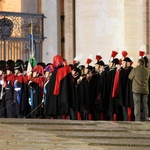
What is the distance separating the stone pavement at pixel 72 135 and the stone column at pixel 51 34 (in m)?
11.3

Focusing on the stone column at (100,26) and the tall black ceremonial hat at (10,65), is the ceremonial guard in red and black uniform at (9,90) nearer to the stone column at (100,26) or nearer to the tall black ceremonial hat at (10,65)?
the tall black ceremonial hat at (10,65)

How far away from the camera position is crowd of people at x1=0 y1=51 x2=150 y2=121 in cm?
2030

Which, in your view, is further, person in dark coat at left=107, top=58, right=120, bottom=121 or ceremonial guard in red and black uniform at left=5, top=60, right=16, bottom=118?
ceremonial guard in red and black uniform at left=5, top=60, right=16, bottom=118

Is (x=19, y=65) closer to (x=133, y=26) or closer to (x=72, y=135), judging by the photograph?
(x=133, y=26)

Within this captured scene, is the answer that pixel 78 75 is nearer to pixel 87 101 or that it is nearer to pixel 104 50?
pixel 87 101

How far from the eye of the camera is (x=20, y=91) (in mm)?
22656

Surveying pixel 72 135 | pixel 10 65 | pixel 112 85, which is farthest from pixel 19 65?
pixel 72 135

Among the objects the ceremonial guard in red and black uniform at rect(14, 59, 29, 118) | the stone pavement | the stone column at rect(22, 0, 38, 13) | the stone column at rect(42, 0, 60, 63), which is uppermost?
the stone column at rect(22, 0, 38, 13)

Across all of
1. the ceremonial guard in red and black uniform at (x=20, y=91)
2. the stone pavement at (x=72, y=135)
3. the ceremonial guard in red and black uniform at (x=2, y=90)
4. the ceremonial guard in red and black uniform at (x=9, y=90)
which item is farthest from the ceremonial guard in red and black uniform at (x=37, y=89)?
the stone pavement at (x=72, y=135)

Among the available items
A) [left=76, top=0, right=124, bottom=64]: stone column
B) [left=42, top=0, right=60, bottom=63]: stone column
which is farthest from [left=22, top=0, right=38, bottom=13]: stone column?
[left=76, top=0, right=124, bottom=64]: stone column

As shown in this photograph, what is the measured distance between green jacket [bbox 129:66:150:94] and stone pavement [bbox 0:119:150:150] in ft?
5.02

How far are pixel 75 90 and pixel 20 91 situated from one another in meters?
1.83

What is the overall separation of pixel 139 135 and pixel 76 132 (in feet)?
3.88

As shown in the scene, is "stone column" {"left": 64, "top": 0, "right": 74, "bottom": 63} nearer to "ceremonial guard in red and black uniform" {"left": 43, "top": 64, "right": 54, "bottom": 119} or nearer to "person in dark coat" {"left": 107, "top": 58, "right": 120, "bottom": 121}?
"ceremonial guard in red and black uniform" {"left": 43, "top": 64, "right": 54, "bottom": 119}
